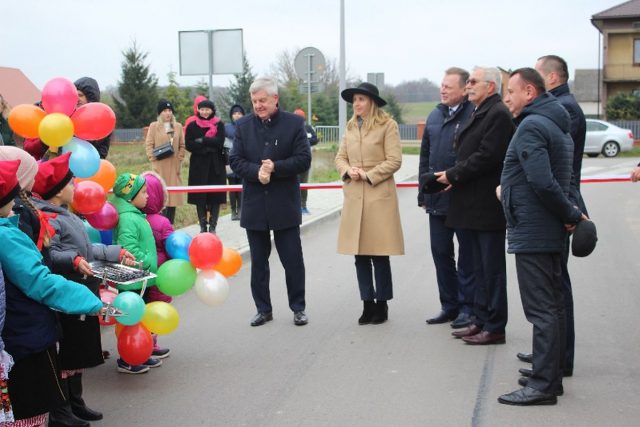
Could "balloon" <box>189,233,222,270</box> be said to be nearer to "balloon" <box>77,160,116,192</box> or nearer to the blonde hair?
"balloon" <box>77,160,116,192</box>

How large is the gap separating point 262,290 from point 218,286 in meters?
1.54

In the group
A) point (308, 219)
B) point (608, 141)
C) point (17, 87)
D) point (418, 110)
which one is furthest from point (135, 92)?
point (418, 110)

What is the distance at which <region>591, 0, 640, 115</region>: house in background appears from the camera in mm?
52000

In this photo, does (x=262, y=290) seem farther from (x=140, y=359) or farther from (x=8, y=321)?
(x=8, y=321)

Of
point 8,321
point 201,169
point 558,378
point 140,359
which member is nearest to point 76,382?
point 140,359

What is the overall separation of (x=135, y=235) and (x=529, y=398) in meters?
2.85

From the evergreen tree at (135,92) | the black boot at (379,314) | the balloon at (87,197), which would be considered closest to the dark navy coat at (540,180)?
the black boot at (379,314)

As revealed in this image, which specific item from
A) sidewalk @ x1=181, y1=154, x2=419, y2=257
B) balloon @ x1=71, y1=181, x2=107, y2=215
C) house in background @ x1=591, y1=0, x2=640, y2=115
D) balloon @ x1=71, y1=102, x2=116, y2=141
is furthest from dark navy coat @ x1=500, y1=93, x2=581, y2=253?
house in background @ x1=591, y1=0, x2=640, y2=115

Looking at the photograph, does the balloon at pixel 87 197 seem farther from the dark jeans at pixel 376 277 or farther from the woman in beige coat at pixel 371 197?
the dark jeans at pixel 376 277

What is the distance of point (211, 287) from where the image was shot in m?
Result: 6.00

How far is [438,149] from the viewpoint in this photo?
724cm

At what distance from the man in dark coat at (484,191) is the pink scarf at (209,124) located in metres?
5.97

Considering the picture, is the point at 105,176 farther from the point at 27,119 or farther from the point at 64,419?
the point at 64,419

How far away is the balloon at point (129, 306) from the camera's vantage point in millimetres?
5176
